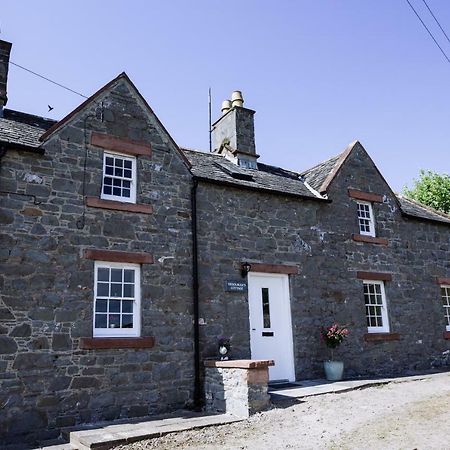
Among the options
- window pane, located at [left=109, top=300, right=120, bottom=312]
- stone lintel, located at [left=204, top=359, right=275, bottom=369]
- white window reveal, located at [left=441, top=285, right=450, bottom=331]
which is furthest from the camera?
white window reveal, located at [left=441, top=285, right=450, bottom=331]

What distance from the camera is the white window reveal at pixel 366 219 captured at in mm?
14777

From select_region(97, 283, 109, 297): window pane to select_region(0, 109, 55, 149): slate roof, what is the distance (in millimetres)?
3163

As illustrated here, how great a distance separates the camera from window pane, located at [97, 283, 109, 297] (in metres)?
9.62

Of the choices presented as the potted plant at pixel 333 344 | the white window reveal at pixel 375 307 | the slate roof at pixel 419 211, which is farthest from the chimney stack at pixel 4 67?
the slate roof at pixel 419 211

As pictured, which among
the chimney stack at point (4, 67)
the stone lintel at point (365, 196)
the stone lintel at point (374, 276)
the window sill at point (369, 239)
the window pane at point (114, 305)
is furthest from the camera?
the stone lintel at point (365, 196)

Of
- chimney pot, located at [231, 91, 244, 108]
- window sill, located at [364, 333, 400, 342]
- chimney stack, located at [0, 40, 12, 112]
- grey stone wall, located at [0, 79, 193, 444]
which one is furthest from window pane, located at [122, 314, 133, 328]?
chimney pot, located at [231, 91, 244, 108]

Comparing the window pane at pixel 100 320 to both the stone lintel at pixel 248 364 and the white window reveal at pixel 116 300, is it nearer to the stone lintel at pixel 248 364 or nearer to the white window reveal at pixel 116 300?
the white window reveal at pixel 116 300

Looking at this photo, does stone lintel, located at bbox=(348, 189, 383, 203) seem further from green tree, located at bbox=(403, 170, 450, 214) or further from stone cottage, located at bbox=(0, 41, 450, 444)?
green tree, located at bbox=(403, 170, 450, 214)

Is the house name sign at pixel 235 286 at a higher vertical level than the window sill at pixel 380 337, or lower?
higher

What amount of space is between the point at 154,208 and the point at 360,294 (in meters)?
6.93

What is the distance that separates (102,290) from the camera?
9656mm

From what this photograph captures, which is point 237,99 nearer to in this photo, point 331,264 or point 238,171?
point 238,171

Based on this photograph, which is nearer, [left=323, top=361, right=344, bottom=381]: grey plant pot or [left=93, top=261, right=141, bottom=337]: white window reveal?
[left=93, top=261, right=141, bottom=337]: white window reveal

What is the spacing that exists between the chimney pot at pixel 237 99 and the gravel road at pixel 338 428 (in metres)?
9.71
